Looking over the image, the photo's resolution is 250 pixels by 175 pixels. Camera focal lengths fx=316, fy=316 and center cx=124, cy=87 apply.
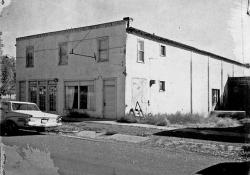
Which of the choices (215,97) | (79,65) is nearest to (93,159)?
(79,65)

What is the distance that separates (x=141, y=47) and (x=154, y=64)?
1.76 meters

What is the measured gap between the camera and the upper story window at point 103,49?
2035 centimetres

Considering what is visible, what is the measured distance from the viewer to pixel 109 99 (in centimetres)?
2003

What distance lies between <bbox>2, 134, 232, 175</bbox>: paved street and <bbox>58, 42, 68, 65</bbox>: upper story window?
12.2 m

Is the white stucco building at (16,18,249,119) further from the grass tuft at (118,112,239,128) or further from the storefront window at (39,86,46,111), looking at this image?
the grass tuft at (118,112,239,128)

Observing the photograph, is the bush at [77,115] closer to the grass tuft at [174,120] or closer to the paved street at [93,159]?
the grass tuft at [174,120]

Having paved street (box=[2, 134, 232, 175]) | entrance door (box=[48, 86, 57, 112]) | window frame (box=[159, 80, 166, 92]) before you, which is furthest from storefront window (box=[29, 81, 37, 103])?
paved street (box=[2, 134, 232, 175])

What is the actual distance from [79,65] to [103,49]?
2176mm

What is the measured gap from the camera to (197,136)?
1291 cm

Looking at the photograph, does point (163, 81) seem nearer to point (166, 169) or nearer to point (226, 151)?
point (226, 151)

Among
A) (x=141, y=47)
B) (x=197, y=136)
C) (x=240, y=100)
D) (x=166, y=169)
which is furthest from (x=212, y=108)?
(x=166, y=169)

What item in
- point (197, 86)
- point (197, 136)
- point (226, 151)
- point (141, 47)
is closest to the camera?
point (226, 151)

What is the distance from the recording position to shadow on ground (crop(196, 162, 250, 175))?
7.28 m

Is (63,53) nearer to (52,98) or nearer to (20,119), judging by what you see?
(52,98)
